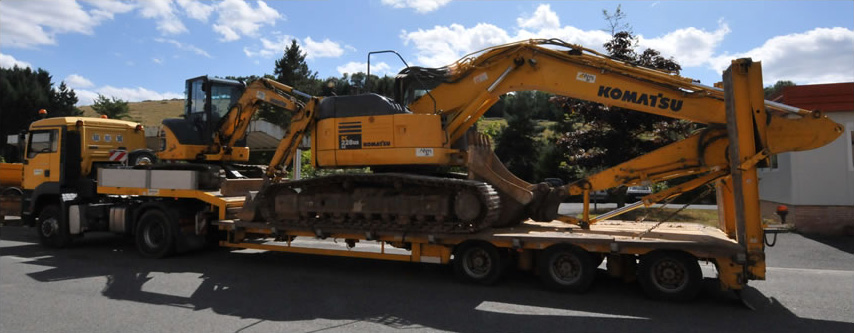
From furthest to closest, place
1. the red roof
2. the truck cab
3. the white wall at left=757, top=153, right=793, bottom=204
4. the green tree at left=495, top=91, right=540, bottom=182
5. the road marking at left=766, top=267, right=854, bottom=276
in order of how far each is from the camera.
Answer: the green tree at left=495, top=91, right=540, bottom=182 → the white wall at left=757, top=153, right=793, bottom=204 → the red roof → the truck cab → the road marking at left=766, top=267, right=854, bottom=276

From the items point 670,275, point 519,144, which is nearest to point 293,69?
point 519,144

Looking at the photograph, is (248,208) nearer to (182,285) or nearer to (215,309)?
(182,285)

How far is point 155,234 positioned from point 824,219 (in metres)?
16.4

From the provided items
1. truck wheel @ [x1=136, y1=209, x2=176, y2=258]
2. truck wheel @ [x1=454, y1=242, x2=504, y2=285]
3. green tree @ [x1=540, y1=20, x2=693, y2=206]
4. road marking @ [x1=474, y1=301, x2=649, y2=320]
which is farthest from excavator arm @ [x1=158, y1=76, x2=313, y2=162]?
green tree @ [x1=540, y1=20, x2=693, y2=206]

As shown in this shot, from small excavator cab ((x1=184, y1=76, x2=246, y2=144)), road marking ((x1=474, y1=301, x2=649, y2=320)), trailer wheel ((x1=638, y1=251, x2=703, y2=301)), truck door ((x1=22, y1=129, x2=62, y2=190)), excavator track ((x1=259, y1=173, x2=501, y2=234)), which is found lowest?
road marking ((x1=474, y1=301, x2=649, y2=320))

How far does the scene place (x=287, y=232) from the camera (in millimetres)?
8984

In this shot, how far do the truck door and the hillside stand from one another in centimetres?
5592

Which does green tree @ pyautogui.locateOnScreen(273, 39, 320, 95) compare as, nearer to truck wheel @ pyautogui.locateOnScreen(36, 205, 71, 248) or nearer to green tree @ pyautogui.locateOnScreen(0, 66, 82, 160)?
Answer: green tree @ pyautogui.locateOnScreen(0, 66, 82, 160)

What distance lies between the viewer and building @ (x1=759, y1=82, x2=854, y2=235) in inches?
543

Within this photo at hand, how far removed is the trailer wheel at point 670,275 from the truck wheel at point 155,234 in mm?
8511

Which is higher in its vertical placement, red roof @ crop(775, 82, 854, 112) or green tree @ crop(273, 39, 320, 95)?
green tree @ crop(273, 39, 320, 95)

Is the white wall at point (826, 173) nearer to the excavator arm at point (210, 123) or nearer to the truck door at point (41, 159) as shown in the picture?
the excavator arm at point (210, 123)

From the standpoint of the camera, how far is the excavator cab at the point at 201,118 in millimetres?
11055

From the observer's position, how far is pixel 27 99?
151ft
